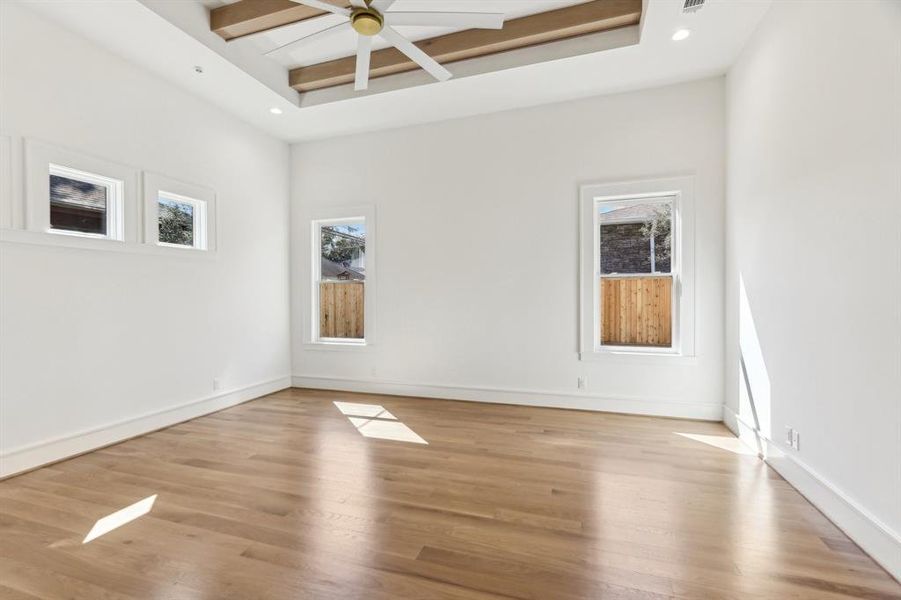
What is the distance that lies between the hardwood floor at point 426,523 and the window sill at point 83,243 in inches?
64.8

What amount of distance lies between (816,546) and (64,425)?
4881 millimetres

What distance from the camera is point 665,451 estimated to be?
314 centimetres

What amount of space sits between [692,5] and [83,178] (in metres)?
4.87

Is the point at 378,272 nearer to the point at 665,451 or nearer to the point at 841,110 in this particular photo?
the point at 665,451

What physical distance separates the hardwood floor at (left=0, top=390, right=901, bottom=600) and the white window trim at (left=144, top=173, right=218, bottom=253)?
1.85 meters

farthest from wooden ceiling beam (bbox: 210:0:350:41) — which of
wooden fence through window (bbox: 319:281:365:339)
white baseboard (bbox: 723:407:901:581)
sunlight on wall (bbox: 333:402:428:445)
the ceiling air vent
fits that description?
white baseboard (bbox: 723:407:901:581)

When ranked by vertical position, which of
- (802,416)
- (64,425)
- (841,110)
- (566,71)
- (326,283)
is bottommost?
(64,425)

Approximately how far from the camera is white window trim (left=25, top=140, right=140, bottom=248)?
2869 millimetres

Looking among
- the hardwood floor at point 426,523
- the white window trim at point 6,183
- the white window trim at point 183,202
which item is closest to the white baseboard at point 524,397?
the hardwood floor at point 426,523

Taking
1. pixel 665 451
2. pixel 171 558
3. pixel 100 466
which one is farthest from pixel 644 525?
pixel 100 466

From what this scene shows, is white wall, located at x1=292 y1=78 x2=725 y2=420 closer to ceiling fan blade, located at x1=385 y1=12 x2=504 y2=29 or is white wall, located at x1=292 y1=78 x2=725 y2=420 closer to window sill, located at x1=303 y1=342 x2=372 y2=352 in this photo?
window sill, located at x1=303 y1=342 x2=372 y2=352

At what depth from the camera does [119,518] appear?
220 centimetres

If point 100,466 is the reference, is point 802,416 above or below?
above

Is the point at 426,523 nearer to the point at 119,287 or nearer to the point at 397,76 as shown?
the point at 119,287
